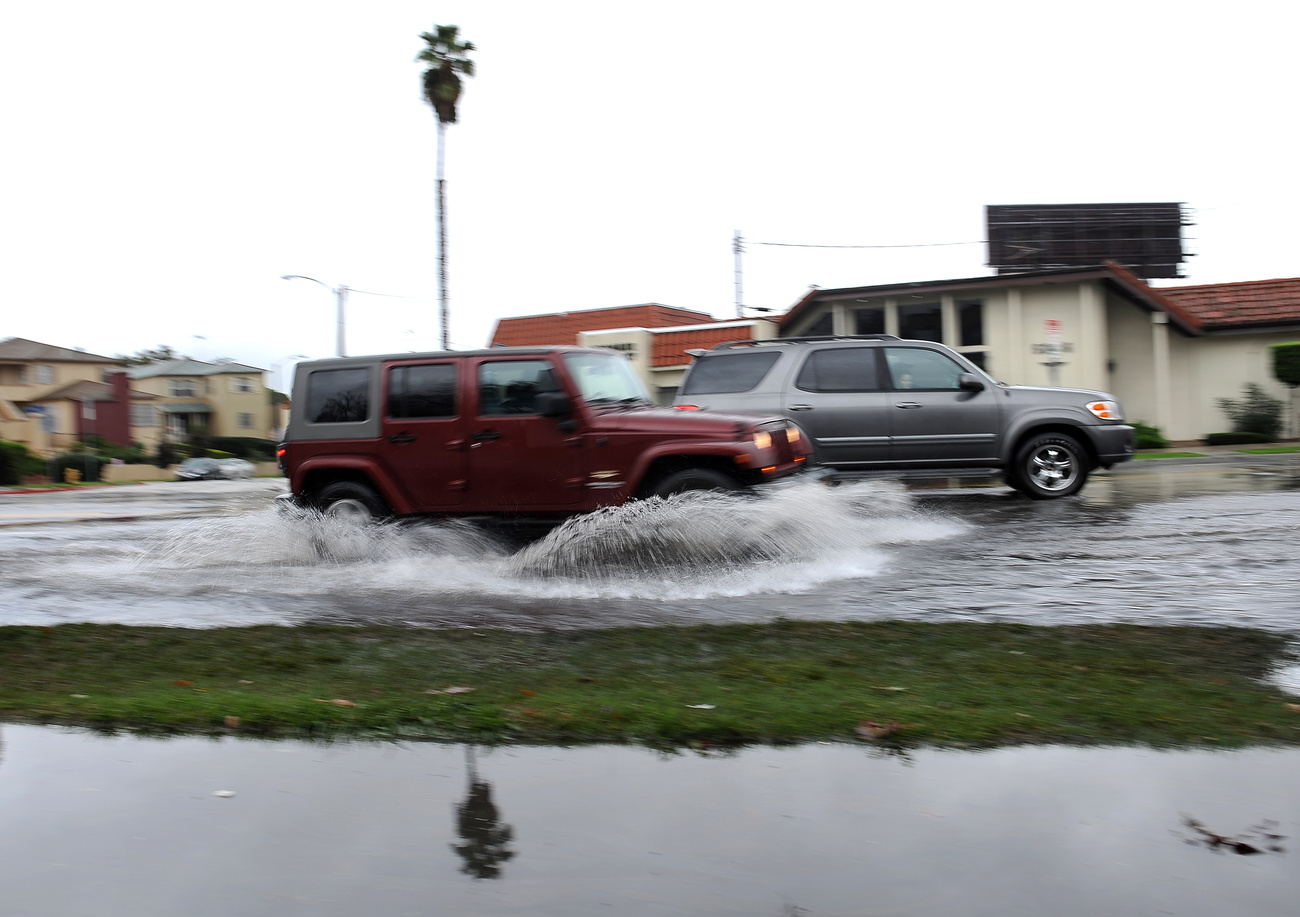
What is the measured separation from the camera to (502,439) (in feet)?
29.6

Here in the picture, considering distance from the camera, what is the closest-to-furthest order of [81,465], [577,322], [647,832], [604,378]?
[647,832] → [604,378] → [577,322] → [81,465]

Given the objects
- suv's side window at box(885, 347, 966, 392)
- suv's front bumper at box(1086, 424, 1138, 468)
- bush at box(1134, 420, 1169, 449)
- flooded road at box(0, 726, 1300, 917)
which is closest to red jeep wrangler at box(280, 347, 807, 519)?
suv's side window at box(885, 347, 966, 392)

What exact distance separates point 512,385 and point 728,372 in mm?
4144

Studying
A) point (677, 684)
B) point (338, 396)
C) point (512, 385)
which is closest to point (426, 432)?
point (512, 385)

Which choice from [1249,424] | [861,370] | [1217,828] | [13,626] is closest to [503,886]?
[1217,828]

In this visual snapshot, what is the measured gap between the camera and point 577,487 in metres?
8.83

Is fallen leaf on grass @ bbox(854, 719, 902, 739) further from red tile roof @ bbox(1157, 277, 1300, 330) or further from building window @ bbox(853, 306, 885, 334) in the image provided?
building window @ bbox(853, 306, 885, 334)

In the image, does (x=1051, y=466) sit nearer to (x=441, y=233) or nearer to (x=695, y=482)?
(x=695, y=482)

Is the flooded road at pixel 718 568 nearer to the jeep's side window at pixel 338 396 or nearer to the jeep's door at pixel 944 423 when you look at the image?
the jeep's door at pixel 944 423

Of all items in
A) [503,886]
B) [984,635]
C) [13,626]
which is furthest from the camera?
[13,626]

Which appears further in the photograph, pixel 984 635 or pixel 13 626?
pixel 13 626

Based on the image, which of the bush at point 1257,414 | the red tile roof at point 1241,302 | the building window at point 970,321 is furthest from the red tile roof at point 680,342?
the bush at point 1257,414

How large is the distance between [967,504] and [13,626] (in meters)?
9.32

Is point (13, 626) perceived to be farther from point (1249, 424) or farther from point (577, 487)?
point (1249, 424)
